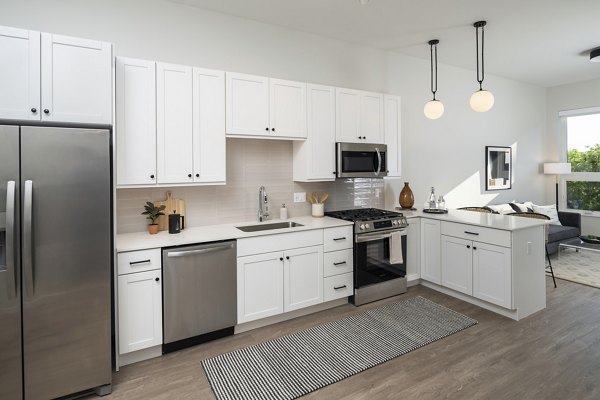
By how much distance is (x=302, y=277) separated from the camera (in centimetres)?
317

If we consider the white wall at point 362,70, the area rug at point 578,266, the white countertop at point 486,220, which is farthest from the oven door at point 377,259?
the area rug at point 578,266

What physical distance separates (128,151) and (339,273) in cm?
226

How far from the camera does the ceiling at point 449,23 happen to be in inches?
126

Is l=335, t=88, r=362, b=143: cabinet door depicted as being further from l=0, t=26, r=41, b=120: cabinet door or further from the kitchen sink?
l=0, t=26, r=41, b=120: cabinet door

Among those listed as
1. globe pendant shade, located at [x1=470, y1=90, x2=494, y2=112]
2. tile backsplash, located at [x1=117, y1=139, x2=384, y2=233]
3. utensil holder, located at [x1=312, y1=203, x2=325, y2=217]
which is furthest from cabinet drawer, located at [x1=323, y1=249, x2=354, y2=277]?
globe pendant shade, located at [x1=470, y1=90, x2=494, y2=112]

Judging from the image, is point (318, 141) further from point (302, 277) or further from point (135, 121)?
point (135, 121)

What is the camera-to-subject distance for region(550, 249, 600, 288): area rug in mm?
4277

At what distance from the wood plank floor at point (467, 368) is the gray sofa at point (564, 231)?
7.11 feet

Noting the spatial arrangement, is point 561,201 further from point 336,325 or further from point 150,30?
point 150,30

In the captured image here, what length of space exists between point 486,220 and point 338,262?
1.69m

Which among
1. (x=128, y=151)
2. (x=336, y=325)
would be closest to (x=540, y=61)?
(x=336, y=325)

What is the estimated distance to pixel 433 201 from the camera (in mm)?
4348

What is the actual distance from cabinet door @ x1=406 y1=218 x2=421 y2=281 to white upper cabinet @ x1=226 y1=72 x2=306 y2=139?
5.83ft

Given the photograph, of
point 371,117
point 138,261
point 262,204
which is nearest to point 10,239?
point 138,261
